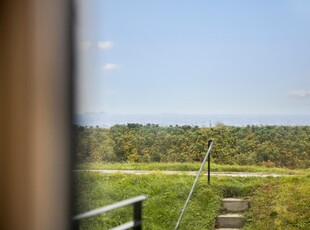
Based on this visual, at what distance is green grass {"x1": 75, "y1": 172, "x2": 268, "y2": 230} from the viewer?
162 cm

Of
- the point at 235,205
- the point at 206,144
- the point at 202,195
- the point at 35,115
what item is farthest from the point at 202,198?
the point at 35,115

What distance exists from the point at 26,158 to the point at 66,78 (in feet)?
0.79

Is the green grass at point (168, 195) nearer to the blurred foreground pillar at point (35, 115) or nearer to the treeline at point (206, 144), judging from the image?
the treeline at point (206, 144)

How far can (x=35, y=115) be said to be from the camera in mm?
1171

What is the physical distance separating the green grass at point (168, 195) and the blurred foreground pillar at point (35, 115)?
0.38 metres

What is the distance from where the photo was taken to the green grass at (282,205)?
163 centimetres

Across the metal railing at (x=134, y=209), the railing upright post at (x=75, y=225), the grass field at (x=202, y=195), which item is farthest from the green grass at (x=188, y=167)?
the railing upright post at (x=75, y=225)

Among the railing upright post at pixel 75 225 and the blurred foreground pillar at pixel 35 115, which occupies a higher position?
the blurred foreground pillar at pixel 35 115

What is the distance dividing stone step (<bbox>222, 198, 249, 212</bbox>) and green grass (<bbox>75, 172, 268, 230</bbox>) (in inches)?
0.9

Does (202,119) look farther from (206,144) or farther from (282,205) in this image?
(282,205)

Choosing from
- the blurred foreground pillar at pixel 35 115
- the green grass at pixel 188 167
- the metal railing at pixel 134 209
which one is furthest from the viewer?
the green grass at pixel 188 167

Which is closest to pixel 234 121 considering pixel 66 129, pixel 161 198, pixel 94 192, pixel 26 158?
pixel 161 198

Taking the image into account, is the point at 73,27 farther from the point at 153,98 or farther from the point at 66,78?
the point at 153,98

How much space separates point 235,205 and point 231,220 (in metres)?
0.06
